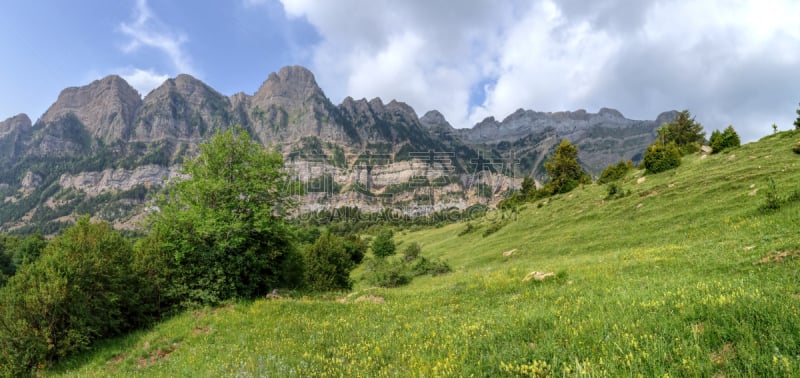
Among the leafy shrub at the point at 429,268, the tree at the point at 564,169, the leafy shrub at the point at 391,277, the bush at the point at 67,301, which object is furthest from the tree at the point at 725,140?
the bush at the point at 67,301

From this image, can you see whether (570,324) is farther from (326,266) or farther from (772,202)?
(326,266)

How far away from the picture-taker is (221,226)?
17922 millimetres

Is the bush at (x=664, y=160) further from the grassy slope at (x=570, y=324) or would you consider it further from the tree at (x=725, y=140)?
the grassy slope at (x=570, y=324)

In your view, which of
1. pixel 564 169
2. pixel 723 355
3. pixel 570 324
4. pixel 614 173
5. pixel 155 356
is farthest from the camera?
pixel 564 169

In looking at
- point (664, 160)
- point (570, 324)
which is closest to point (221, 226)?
point (570, 324)

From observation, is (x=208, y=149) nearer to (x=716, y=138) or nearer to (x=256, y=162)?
(x=256, y=162)

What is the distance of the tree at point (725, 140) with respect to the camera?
1361 inches

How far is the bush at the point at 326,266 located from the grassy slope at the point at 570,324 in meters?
11.4

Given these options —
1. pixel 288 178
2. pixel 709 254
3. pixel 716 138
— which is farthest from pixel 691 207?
pixel 288 178

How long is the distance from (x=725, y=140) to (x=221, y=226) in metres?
49.9

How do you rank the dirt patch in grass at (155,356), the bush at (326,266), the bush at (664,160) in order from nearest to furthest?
the dirt patch in grass at (155,356)
the bush at (326,266)
the bush at (664,160)

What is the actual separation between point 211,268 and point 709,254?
23.9 meters

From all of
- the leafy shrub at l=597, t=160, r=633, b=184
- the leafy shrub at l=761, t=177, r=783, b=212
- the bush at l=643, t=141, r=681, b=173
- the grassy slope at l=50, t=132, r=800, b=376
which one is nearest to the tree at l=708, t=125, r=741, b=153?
the bush at l=643, t=141, r=681, b=173

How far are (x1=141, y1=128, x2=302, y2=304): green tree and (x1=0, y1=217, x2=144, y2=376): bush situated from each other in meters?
1.93
